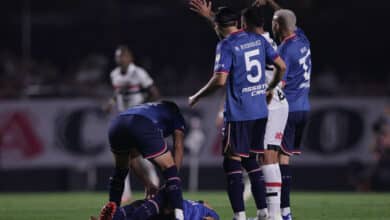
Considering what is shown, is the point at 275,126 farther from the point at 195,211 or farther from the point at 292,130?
the point at 195,211

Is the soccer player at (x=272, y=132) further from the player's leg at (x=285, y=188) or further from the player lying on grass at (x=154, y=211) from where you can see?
the player lying on grass at (x=154, y=211)

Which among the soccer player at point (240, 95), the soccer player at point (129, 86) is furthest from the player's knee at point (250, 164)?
the soccer player at point (129, 86)

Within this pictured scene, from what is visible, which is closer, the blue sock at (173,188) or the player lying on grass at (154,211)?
the blue sock at (173,188)

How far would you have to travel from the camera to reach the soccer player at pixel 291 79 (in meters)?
11.6

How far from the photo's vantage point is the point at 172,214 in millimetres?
10578

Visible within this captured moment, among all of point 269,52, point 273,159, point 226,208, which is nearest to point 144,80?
point 226,208

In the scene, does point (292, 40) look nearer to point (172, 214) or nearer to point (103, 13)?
point (172, 214)

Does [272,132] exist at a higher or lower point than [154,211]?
higher

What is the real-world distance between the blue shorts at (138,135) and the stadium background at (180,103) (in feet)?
32.4

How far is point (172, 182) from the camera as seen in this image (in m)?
10.4

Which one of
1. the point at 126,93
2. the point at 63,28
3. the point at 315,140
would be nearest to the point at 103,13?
the point at 63,28

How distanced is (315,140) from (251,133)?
11301 mm

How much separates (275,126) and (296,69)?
0.75 metres

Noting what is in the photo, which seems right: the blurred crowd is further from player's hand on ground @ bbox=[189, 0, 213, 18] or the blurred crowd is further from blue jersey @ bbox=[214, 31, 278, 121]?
blue jersey @ bbox=[214, 31, 278, 121]
